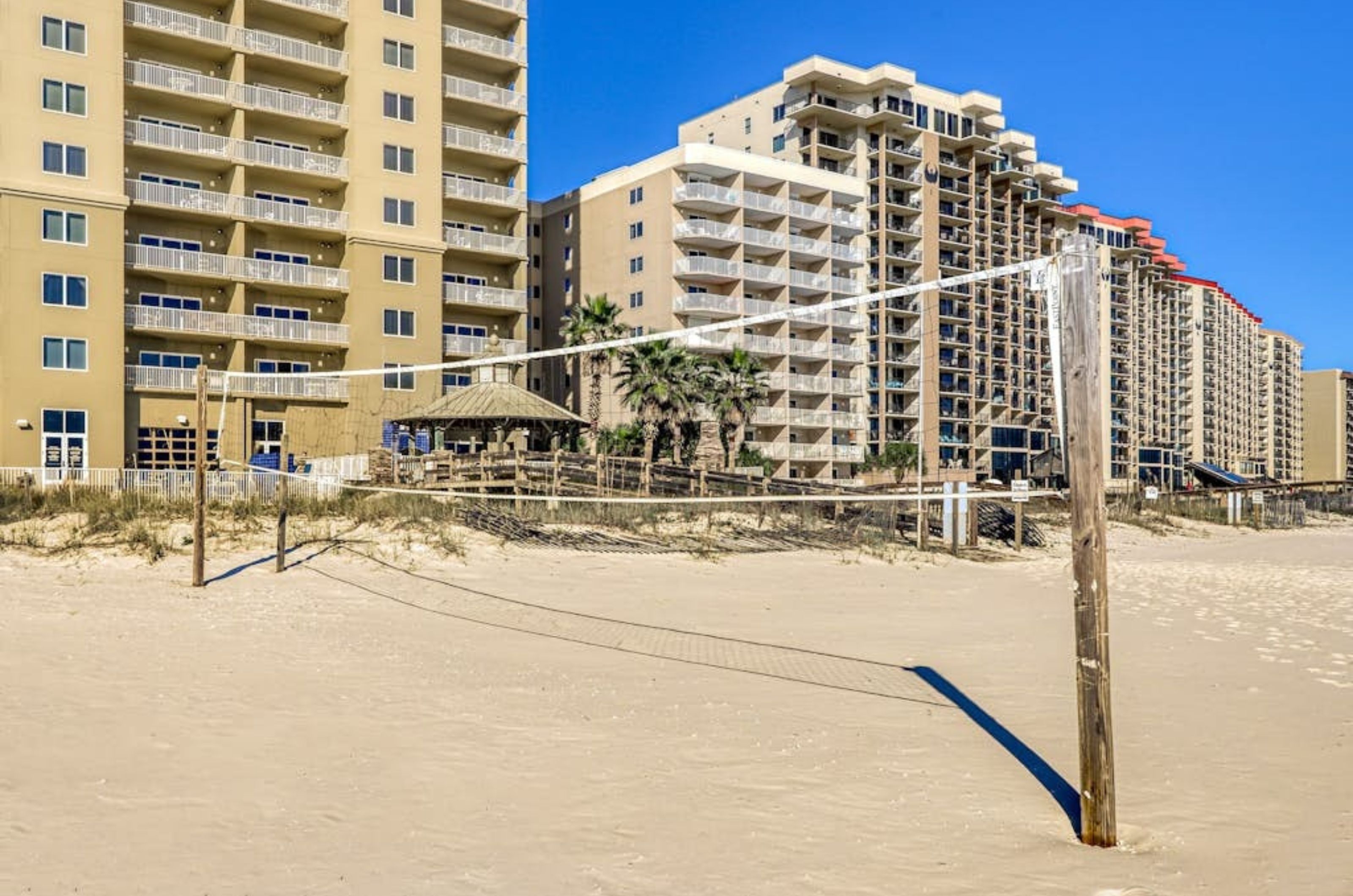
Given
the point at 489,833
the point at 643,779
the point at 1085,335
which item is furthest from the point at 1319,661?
the point at 489,833

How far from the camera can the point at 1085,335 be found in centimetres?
632

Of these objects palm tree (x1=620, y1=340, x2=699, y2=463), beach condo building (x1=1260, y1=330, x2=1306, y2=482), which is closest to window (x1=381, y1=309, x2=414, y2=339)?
palm tree (x1=620, y1=340, x2=699, y2=463)

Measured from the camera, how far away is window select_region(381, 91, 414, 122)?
44469 mm

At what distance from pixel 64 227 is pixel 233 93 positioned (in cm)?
841

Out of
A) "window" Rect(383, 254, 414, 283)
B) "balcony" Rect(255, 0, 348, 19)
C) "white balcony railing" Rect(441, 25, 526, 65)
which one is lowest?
"window" Rect(383, 254, 414, 283)

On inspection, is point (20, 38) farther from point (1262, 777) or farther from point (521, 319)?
point (1262, 777)

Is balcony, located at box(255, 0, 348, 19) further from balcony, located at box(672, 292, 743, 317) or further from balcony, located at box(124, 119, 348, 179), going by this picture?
balcony, located at box(672, 292, 743, 317)

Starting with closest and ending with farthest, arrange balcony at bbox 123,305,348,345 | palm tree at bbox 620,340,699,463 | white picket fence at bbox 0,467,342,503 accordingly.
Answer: white picket fence at bbox 0,467,342,503 < balcony at bbox 123,305,348,345 < palm tree at bbox 620,340,699,463

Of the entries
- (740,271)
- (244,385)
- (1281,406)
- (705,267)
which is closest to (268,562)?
(244,385)

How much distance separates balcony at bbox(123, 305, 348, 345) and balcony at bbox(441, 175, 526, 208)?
8377 millimetres

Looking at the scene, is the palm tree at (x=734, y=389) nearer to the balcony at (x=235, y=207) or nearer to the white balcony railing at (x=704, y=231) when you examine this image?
the white balcony railing at (x=704, y=231)

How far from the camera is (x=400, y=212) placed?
44969 millimetres

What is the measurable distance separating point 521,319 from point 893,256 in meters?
34.1

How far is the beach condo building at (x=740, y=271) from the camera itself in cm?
5809
